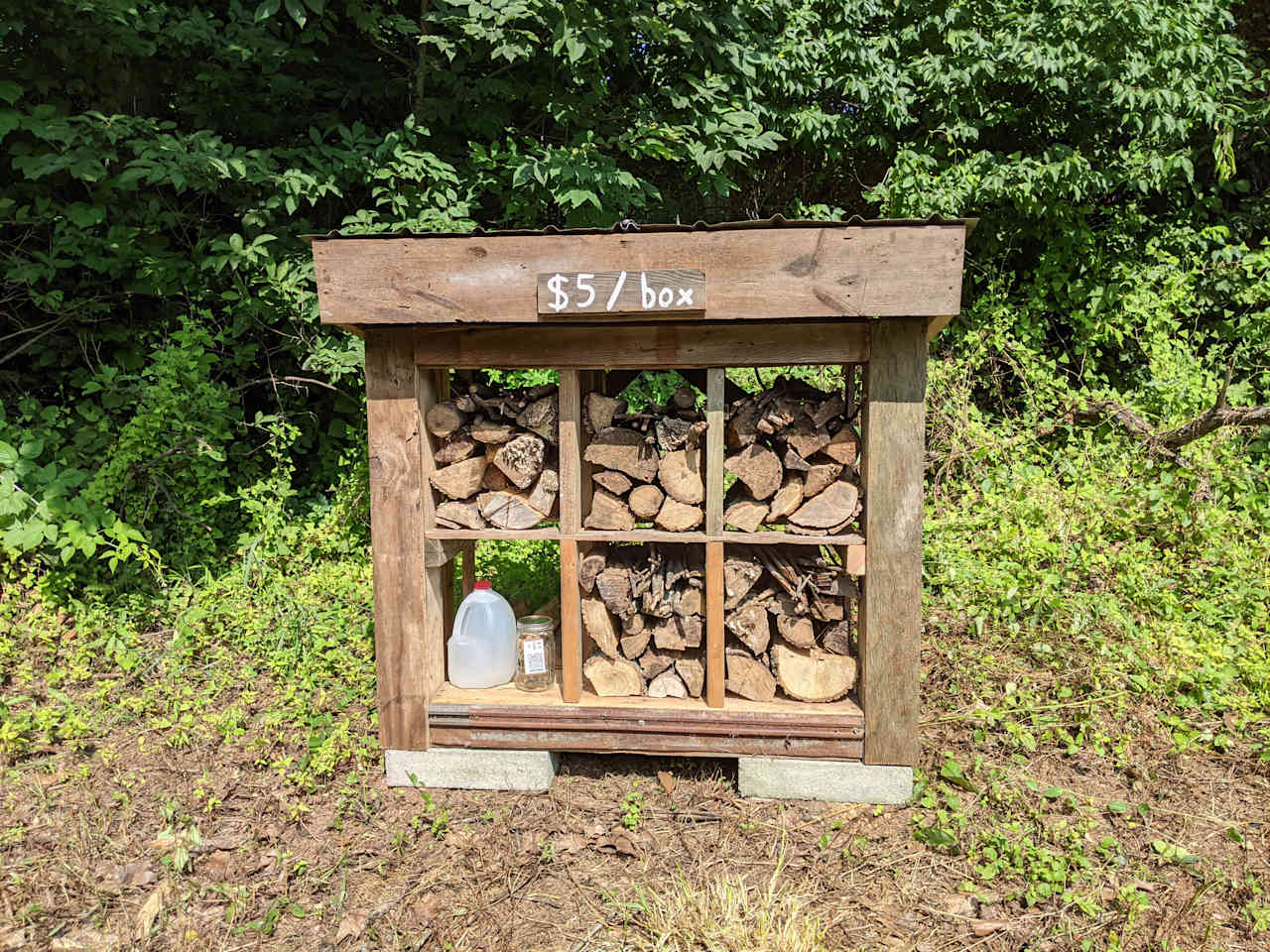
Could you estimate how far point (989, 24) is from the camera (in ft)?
19.7

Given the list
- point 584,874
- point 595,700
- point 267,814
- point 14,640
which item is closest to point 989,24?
point 595,700

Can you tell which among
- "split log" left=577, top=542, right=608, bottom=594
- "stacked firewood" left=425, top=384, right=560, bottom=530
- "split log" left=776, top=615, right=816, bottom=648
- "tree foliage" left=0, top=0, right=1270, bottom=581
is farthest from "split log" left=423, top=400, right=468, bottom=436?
"tree foliage" left=0, top=0, right=1270, bottom=581

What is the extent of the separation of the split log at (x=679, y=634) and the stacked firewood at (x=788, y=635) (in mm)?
112

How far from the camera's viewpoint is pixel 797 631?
2975 mm

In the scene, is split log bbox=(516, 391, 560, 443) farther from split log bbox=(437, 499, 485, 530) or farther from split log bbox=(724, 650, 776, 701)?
split log bbox=(724, 650, 776, 701)

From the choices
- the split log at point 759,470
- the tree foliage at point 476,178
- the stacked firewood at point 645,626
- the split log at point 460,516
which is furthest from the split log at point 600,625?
the tree foliage at point 476,178

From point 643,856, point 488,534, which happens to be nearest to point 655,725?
point 643,856

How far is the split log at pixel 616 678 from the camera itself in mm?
3014

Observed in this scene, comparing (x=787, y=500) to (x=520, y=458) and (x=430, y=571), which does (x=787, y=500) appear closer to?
(x=520, y=458)

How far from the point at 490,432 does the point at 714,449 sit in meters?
0.82

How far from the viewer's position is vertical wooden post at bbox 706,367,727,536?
2.77m

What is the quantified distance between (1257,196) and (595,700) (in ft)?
22.8

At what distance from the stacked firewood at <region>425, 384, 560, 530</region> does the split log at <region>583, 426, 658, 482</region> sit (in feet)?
0.60

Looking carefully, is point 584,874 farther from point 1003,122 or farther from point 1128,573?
point 1003,122
